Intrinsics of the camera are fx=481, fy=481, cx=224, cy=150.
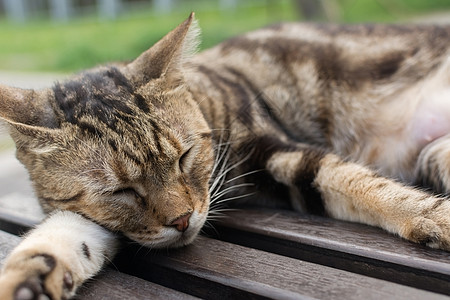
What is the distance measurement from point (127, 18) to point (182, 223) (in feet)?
45.4

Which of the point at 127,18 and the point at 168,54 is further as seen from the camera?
the point at 127,18

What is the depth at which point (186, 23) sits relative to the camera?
61.0 inches

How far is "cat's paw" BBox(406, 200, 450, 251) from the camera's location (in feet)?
4.03

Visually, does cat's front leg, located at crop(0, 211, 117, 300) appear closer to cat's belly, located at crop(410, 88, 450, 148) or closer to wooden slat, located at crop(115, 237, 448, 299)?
wooden slat, located at crop(115, 237, 448, 299)

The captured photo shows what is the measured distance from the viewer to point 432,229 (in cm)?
126

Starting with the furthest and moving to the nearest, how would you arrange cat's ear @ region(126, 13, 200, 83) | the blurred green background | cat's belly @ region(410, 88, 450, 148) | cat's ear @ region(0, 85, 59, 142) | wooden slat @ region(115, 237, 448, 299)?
the blurred green background → cat's belly @ region(410, 88, 450, 148) → cat's ear @ region(126, 13, 200, 83) → cat's ear @ region(0, 85, 59, 142) → wooden slat @ region(115, 237, 448, 299)

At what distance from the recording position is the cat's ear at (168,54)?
154 centimetres

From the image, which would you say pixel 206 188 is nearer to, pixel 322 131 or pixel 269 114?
pixel 269 114

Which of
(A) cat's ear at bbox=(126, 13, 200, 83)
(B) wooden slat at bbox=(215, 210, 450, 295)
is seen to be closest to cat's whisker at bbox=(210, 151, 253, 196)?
(B) wooden slat at bbox=(215, 210, 450, 295)

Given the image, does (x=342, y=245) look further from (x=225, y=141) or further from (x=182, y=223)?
(x=225, y=141)

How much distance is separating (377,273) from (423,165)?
2.49 ft

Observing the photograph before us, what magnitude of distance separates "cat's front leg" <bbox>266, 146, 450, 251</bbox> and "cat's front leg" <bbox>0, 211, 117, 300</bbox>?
672 millimetres

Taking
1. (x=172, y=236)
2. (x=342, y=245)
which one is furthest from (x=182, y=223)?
(x=342, y=245)

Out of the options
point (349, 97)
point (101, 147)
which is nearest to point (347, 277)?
point (101, 147)
